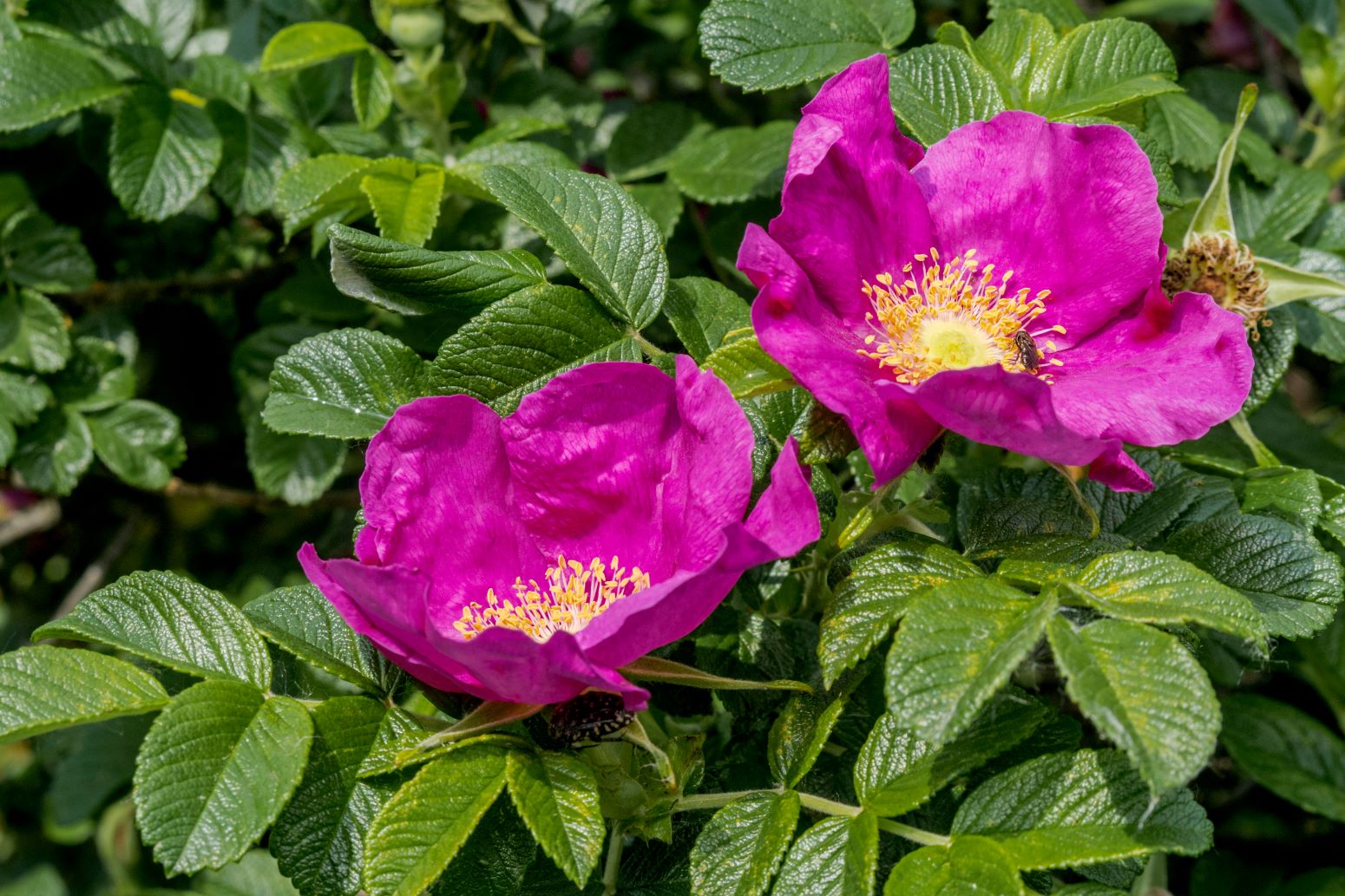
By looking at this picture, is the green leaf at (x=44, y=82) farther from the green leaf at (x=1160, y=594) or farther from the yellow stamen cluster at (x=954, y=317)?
the green leaf at (x=1160, y=594)

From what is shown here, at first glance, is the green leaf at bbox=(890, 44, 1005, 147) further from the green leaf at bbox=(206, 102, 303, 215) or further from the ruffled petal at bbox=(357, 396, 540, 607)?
the green leaf at bbox=(206, 102, 303, 215)

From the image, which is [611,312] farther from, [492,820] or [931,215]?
[492,820]

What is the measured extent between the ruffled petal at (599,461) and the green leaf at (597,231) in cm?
17

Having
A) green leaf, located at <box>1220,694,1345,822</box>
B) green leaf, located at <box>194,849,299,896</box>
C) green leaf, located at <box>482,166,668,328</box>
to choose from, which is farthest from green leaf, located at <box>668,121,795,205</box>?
green leaf, located at <box>194,849,299,896</box>

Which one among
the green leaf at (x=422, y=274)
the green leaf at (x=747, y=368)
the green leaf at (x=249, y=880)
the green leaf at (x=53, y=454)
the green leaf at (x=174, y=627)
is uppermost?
the green leaf at (x=422, y=274)

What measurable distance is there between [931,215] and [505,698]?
29.7 inches

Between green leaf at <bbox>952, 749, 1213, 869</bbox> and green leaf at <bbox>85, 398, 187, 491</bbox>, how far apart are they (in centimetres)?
162

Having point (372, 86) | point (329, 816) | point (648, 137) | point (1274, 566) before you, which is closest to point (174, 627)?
point (329, 816)

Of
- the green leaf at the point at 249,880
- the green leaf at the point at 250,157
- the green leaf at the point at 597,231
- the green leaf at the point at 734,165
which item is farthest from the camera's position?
the green leaf at the point at 249,880

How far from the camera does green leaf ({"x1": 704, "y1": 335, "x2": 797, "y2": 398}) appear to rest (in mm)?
1309

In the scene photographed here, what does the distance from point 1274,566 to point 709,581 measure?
67cm

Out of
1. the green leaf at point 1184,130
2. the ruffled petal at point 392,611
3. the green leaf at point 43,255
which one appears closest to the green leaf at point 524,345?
the ruffled petal at point 392,611

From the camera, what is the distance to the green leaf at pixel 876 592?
120 cm

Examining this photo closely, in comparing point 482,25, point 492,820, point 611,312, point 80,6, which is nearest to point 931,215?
point 611,312
